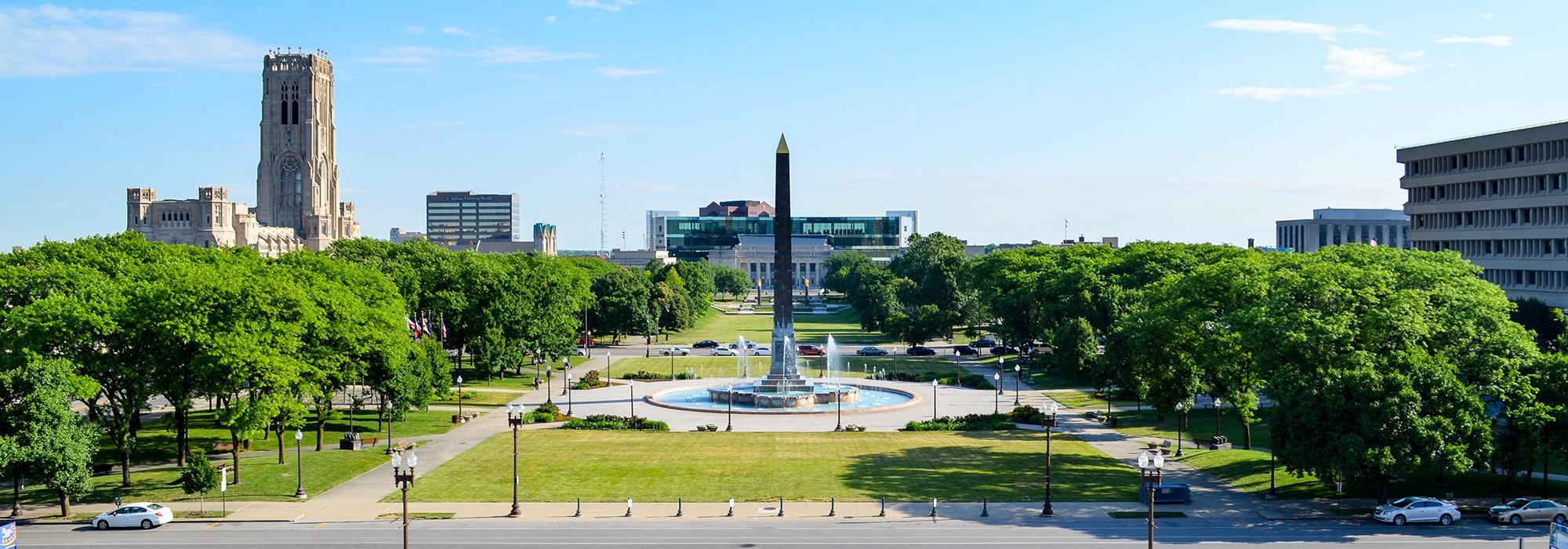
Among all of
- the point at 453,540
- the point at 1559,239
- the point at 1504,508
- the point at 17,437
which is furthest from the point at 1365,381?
the point at 1559,239

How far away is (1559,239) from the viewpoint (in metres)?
92.1

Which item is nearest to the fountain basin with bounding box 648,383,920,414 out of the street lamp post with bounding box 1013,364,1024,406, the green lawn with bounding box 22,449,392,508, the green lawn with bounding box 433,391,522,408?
the street lamp post with bounding box 1013,364,1024,406

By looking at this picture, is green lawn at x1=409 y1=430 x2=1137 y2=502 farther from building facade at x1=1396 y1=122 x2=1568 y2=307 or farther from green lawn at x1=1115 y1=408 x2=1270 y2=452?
building facade at x1=1396 y1=122 x2=1568 y2=307

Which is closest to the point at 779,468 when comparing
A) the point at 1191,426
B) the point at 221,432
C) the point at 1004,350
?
the point at 1191,426

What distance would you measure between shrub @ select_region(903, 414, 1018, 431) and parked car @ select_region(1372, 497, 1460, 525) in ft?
88.7

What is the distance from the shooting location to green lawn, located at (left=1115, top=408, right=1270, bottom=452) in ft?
207

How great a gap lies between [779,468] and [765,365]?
53960 millimetres

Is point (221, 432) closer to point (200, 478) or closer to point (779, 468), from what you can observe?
point (200, 478)

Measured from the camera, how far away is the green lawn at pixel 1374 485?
4631 cm

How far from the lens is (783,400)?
77.8 meters

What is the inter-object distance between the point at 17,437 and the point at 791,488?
28565 mm

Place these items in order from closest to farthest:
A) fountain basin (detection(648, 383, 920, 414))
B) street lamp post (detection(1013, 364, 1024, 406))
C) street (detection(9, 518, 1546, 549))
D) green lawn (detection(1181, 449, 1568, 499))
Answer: street (detection(9, 518, 1546, 549))
green lawn (detection(1181, 449, 1568, 499))
fountain basin (detection(648, 383, 920, 414))
street lamp post (detection(1013, 364, 1024, 406))

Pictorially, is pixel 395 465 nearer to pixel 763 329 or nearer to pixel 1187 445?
pixel 1187 445

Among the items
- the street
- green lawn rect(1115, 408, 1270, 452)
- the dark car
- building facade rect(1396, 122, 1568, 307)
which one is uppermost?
building facade rect(1396, 122, 1568, 307)
